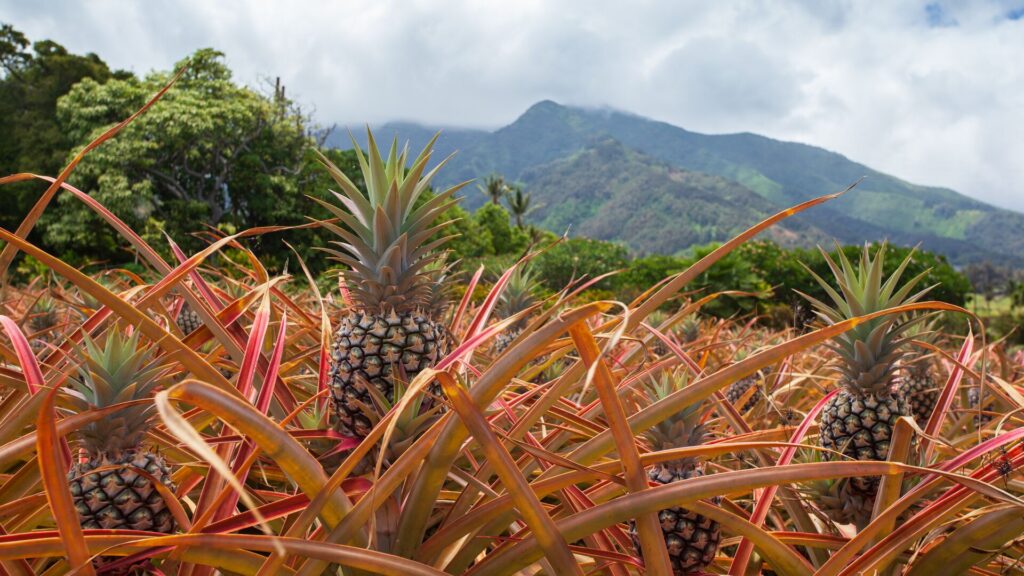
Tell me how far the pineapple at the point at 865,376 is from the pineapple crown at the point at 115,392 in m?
1.61

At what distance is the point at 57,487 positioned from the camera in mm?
831

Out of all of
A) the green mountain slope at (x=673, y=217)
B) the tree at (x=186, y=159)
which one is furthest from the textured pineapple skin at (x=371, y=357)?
the green mountain slope at (x=673, y=217)

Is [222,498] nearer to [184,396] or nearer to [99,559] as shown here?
[99,559]

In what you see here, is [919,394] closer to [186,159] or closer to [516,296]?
[516,296]

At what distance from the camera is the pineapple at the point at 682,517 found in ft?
4.23

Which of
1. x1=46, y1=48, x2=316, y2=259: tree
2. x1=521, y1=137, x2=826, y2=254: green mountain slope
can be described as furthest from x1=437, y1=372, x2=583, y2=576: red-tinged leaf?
x1=521, y1=137, x2=826, y2=254: green mountain slope

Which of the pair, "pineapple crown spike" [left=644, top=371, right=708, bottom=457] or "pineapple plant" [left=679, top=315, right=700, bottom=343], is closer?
"pineapple crown spike" [left=644, top=371, right=708, bottom=457]

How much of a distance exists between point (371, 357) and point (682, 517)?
81cm

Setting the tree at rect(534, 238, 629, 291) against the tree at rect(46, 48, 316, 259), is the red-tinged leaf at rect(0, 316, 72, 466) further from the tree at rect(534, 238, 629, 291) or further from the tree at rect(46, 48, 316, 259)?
the tree at rect(46, 48, 316, 259)

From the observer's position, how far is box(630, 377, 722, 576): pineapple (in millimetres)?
1290

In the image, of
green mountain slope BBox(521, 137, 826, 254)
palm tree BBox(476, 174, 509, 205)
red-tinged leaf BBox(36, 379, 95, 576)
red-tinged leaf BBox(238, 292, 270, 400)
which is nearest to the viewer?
red-tinged leaf BBox(36, 379, 95, 576)

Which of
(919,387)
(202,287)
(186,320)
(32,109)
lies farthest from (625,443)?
(32,109)

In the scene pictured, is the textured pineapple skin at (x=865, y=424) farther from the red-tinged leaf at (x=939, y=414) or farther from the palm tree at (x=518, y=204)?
the palm tree at (x=518, y=204)

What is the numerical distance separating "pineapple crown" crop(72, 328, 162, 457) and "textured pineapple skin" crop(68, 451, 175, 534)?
33 mm
